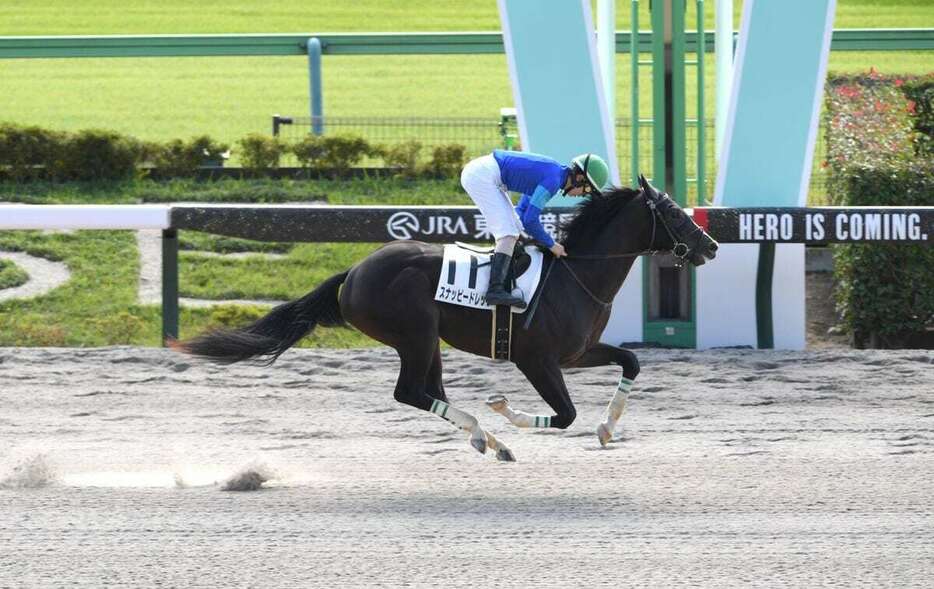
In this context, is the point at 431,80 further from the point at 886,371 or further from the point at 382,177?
the point at 886,371

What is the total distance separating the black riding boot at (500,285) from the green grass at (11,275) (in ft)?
17.7

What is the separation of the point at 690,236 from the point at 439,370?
1.36m

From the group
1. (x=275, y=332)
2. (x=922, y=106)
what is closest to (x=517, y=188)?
(x=275, y=332)

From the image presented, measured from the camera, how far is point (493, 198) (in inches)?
256

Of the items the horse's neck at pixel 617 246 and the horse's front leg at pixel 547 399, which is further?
the horse's neck at pixel 617 246

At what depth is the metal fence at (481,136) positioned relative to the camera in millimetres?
12829

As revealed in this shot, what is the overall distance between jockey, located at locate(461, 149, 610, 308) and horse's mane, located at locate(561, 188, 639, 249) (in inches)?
6.3

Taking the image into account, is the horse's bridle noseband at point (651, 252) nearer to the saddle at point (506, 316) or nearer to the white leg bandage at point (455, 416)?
the saddle at point (506, 316)

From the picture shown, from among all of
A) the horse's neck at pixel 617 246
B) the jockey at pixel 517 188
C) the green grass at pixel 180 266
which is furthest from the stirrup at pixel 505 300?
the green grass at pixel 180 266

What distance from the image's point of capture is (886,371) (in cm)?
848

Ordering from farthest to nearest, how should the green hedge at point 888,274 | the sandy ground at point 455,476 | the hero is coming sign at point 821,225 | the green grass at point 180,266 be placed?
the green grass at point 180,266 < the green hedge at point 888,274 < the hero is coming sign at point 821,225 < the sandy ground at point 455,476

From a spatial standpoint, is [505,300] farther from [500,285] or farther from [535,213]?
[535,213]

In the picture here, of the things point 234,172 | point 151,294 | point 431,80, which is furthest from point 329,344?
point 431,80

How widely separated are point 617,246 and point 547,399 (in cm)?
83
